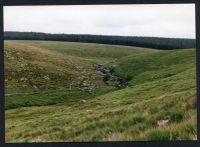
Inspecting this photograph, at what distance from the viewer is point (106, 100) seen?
79.0ft

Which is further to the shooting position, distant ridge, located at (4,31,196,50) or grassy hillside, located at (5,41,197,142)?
distant ridge, located at (4,31,196,50)

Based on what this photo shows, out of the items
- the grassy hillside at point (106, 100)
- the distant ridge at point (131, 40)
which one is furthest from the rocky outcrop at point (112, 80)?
the distant ridge at point (131, 40)

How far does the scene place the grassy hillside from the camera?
1173cm

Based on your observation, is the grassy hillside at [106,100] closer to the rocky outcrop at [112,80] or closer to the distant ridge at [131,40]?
the rocky outcrop at [112,80]

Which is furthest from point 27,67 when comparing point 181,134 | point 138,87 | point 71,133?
point 181,134

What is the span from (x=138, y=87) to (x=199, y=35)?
20.5m

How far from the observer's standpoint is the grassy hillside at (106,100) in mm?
11727

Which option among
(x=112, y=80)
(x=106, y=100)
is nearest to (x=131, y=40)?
(x=112, y=80)

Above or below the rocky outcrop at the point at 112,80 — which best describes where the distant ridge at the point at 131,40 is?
below

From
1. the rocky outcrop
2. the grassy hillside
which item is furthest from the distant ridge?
the rocky outcrop

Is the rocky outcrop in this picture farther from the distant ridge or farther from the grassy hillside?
the distant ridge

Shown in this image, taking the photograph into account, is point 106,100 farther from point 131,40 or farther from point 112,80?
point 131,40

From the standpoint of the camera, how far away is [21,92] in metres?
40.9

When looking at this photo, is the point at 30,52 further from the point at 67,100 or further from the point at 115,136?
the point at 115,136
